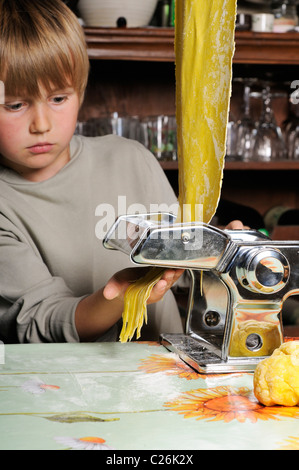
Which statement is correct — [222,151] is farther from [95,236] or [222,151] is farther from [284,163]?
[284,163]

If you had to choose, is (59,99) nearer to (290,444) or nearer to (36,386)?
(36,386)

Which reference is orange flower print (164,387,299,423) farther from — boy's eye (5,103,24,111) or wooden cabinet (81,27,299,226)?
wooden cabinet (81,27,299,226)

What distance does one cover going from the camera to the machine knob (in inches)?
32.5

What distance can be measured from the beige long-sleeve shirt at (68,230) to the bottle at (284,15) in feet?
3.06

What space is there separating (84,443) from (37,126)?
28.9 inches

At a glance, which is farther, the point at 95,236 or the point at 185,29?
Answer: the point at 95,236

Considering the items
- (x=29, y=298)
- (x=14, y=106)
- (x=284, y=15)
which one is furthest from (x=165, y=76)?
(x=29, y=298)

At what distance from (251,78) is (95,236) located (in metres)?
1.25

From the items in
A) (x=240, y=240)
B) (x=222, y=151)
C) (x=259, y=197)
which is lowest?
(x=259, y=197)

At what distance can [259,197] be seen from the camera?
8.17 feet

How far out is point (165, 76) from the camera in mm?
2354

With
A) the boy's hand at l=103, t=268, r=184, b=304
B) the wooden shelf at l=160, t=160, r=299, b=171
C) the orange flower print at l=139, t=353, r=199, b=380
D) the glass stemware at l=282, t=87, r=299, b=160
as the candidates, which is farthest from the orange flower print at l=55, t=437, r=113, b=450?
the glass stemware at l=282, t=87, r=299, b=160
